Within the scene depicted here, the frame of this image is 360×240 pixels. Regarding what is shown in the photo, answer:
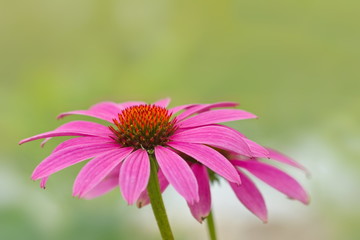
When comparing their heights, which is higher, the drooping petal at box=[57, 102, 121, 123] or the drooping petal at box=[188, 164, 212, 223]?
the drooping petal at box=[57, 102, 121, 123]

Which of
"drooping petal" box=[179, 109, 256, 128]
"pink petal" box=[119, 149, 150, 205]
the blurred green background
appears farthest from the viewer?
the blurred green background

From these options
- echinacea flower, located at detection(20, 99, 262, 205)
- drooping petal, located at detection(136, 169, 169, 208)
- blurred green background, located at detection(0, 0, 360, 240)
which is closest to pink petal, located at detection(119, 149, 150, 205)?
echinacea flower, located at detection(20, 99, 262, 205)

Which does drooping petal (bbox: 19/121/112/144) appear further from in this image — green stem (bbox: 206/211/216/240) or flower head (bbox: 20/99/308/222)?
green stem (bbox: 206/211/216/240)

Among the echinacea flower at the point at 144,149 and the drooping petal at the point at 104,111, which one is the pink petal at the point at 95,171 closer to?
the echinacea flower at the point at 144,149

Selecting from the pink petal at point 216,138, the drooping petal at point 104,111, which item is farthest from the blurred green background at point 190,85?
the pink petal at point 216,138

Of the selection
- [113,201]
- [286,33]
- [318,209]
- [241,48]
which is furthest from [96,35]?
[318,209]

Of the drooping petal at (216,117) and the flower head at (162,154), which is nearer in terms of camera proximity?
the flower head at (162,154)

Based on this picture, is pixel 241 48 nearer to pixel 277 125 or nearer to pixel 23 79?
pixel 277 125
